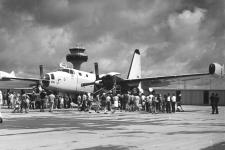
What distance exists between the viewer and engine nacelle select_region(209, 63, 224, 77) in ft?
92.5

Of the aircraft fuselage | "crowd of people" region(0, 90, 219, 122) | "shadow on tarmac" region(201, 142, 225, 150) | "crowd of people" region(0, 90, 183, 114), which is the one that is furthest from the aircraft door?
"shadow on tarmac" region(201, 142, 225, 150)

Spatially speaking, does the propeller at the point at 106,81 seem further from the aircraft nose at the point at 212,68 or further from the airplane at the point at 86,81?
the aircraft nose at the point at 212,68

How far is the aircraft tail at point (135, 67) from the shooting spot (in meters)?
51.6

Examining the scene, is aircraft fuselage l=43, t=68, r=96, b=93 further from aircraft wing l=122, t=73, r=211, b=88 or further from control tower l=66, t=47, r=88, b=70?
control tower l=66, t=47, r=88, b=70

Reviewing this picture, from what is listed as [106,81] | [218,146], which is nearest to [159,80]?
[106,81]

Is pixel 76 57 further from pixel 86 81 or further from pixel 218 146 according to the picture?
pixel 218 146

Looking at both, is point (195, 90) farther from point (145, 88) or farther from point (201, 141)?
point (201, 141)

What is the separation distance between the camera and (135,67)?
5272 centimetres

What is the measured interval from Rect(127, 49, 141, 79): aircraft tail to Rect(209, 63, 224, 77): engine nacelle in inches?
840

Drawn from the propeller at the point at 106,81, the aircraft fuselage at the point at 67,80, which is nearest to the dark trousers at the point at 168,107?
the propeller at the point at 106,81

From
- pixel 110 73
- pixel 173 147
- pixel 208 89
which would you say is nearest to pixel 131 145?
pixel 173 147

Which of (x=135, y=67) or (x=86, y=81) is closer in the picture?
(x=86, y=81)

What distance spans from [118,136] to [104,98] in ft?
65.3

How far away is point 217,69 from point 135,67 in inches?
972
